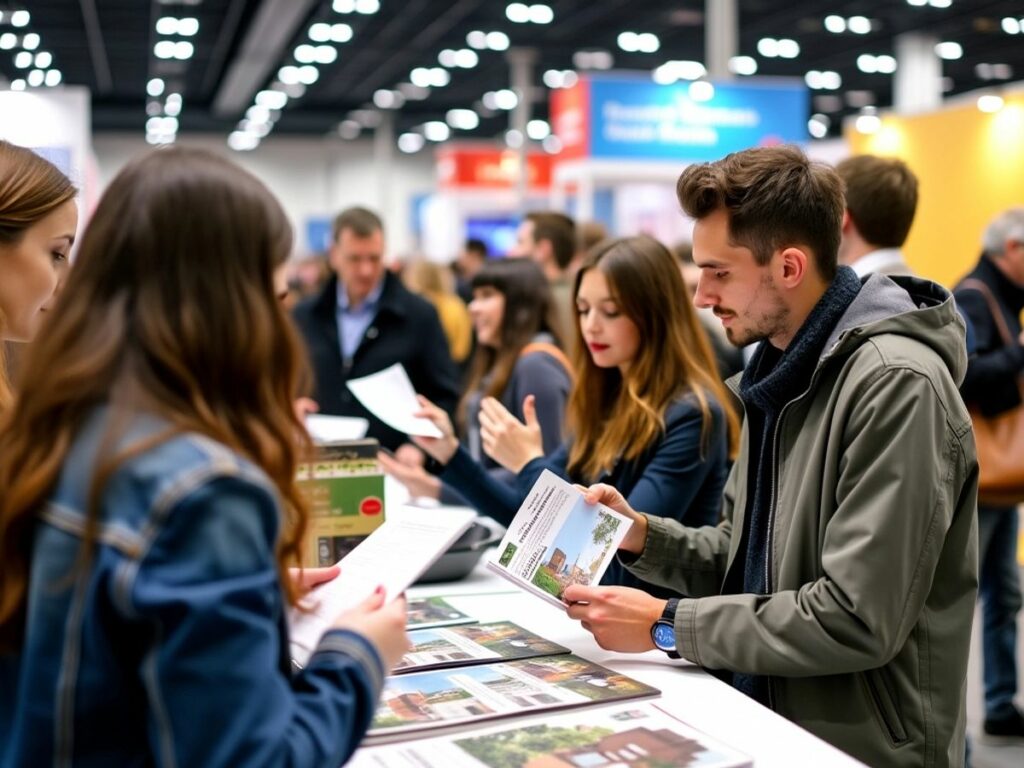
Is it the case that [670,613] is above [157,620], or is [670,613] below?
below

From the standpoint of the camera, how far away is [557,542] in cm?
193

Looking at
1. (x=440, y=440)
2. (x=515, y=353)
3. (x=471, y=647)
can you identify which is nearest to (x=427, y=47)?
(x=515, y=353)

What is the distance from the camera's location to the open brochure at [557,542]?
1902 millimetres

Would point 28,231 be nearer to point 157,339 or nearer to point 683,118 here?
point 157,339

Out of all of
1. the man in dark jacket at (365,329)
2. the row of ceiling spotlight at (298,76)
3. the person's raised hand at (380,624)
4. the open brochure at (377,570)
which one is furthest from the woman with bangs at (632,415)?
the row of ceiling spotlight at (298,76)

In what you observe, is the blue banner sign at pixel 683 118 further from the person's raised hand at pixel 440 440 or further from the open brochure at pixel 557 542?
the open brochure at pixel 557 542

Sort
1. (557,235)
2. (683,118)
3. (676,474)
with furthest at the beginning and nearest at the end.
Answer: (683,118), (557,235), (676,474)

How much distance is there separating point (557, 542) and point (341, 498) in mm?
606

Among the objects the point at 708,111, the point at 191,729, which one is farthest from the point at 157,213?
the point at 708,111

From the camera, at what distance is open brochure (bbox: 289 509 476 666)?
1.38 m

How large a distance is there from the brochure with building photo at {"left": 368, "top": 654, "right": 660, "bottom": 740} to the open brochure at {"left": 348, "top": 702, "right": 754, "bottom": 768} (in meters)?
0.04

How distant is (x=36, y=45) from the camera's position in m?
13.4

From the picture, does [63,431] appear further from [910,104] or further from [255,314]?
[910,104]

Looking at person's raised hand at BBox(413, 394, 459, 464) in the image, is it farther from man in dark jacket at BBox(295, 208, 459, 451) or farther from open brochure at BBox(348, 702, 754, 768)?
man in dark jacket at BBox(295, 208, 459, 451)
